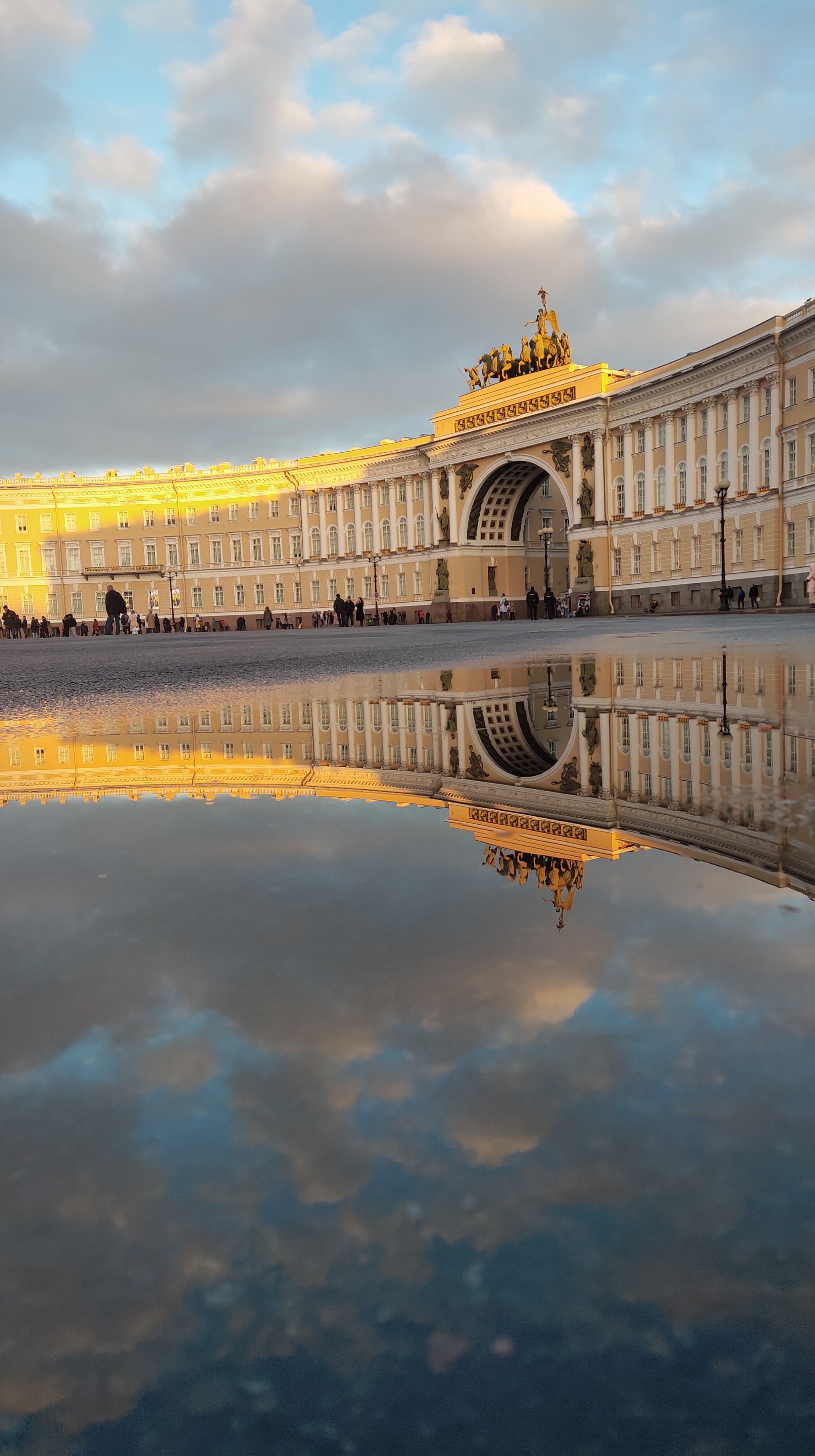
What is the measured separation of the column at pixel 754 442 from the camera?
4238 cm

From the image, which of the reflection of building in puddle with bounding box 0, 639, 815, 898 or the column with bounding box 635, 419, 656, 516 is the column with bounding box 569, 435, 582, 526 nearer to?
the column with bounding box 635, 419, 656, 516

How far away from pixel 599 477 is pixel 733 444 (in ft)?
32.5

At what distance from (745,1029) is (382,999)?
1.68ft

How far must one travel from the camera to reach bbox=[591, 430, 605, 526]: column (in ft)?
174

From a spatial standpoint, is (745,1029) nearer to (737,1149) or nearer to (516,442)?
(737,1149)

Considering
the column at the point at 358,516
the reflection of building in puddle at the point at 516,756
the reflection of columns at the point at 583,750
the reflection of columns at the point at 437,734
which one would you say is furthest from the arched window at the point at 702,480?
the reflection of columns at the point at 583,750

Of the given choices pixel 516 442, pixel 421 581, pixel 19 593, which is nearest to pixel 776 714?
pixel 516 442

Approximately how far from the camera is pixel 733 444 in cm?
4434

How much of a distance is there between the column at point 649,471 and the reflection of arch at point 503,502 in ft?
33.3

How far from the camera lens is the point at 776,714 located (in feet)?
18.1

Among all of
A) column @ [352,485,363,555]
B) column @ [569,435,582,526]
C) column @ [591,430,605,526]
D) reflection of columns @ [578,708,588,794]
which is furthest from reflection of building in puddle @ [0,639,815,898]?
column @ [352,485,363,555]

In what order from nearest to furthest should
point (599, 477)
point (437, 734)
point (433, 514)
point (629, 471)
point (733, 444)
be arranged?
1. point (437, 734)
2. point (733, 444)
3. point (629, 471)
4. point (599, 477)
5. point (433, 514)

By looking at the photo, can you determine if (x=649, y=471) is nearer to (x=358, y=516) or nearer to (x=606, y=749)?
(x=358, y=516)

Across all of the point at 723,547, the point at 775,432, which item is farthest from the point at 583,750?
the point at 775,432
